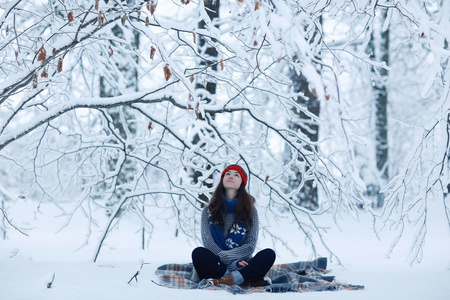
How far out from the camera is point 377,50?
1263cm

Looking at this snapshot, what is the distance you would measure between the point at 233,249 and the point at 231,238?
15 cm

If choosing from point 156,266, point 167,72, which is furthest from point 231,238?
point 167,72

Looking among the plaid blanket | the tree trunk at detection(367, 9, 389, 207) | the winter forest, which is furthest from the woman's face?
the tree trunk at detection(367, 9, 389, 207)

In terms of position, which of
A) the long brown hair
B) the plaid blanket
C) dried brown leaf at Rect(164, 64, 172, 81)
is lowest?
the plaid blanket

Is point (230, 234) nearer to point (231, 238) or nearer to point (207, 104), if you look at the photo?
point (231, 238)

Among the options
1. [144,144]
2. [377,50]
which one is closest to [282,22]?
[144,144]

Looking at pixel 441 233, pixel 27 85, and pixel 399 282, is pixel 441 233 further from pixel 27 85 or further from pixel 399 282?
pixel 27 85

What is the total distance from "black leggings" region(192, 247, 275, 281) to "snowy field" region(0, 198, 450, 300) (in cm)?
35

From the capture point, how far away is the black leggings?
3.96 metres

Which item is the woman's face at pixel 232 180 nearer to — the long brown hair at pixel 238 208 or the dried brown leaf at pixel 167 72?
the long brown hair at pixel 238 208

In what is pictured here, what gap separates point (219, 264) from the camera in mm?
4016

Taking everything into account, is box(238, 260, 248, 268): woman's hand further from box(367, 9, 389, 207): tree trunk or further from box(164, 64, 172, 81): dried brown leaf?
box(367, 9, 389, 207): tree trunk

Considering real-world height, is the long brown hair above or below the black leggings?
above

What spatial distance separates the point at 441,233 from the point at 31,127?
22.1ft
